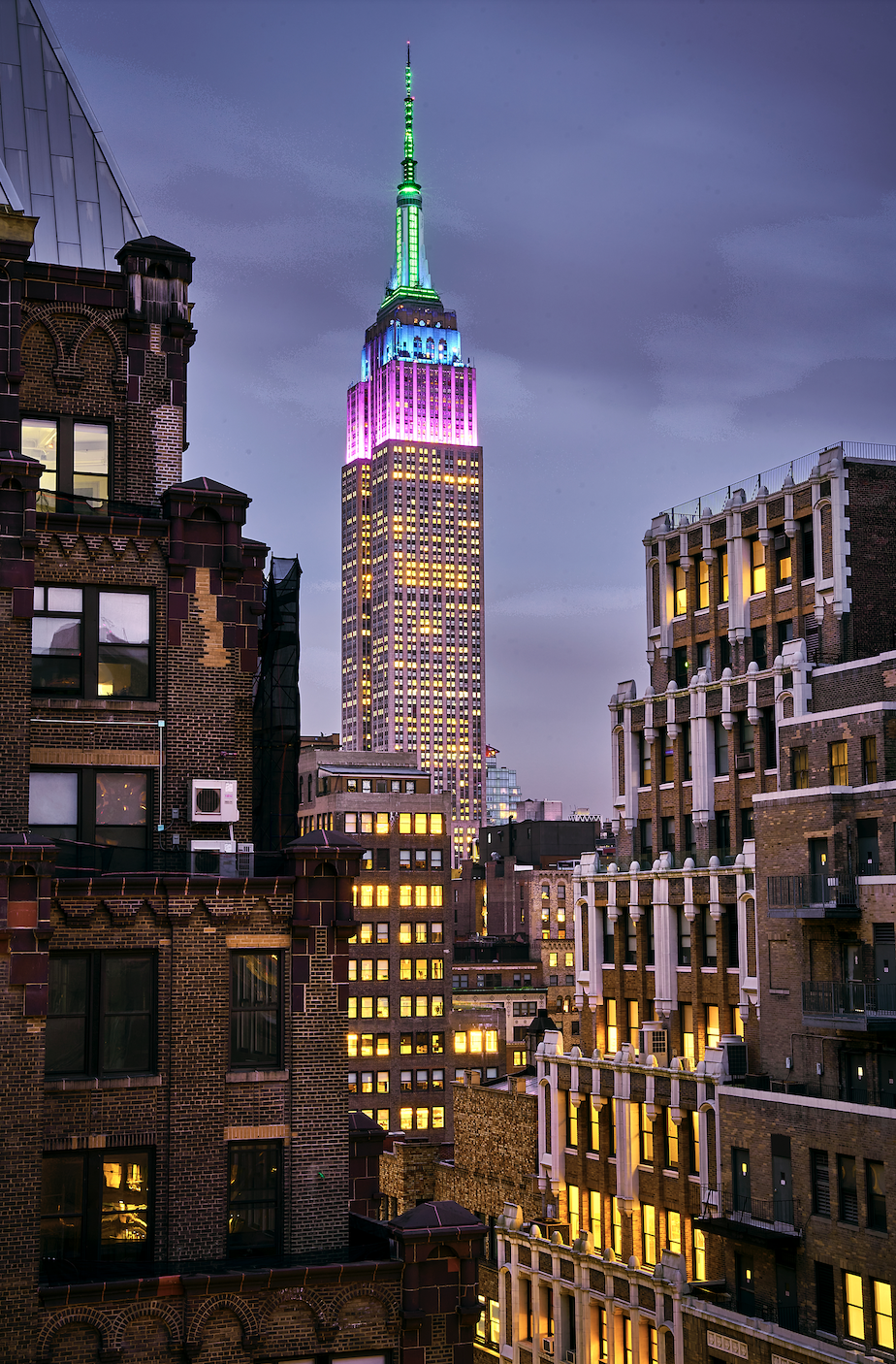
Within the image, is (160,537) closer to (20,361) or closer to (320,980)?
(20,361)

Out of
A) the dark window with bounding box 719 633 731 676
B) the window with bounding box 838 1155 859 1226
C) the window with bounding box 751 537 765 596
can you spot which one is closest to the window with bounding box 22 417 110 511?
the window with bounding box 838 1155 859 1226

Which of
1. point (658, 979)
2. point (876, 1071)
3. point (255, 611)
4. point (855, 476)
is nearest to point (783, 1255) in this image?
point (876, 1071)

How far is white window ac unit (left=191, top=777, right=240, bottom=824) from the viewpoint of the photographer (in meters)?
34.6

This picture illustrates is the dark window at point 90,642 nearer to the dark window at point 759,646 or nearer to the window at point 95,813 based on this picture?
the window at point 95,813

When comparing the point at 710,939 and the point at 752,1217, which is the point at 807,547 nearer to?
the point at 710,939

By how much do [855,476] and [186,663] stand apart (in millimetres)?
39608

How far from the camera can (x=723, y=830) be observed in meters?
72.1

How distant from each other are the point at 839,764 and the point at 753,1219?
1770cm

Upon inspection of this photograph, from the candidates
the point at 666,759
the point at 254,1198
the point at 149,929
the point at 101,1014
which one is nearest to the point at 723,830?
the point at 666,759

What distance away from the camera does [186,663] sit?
1389 inches

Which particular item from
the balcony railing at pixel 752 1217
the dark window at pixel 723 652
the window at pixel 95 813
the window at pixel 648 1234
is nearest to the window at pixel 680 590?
the dark window at pixel 723 652

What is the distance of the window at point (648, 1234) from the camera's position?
69938mm

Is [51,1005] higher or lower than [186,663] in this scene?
lower

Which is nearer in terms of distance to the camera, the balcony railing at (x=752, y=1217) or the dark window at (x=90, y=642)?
the dark window at (x=90, y=642)
